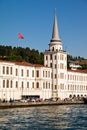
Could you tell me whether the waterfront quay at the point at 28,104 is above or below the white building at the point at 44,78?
below

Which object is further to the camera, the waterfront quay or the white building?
the white building

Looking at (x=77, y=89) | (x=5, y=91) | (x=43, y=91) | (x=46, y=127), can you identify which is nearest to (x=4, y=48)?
(x=77, y=89)

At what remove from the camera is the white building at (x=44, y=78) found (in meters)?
83.1

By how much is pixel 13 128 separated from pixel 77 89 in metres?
71.9

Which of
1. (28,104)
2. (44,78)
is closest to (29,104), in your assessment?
(28,104)

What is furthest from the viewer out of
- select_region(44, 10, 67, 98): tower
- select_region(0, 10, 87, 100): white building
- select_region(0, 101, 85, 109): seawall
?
select_region(44, 10, 67, 98): tower

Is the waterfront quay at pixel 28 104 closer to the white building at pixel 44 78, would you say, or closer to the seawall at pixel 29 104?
the seawall at pixel 29 104

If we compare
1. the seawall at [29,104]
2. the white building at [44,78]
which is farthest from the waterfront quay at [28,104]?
the white building at [44,78]

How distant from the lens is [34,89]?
91312mm

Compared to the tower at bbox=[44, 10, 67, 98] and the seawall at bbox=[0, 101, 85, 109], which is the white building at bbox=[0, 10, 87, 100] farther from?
the seawall at bbox=[0, 101, 85, 109]

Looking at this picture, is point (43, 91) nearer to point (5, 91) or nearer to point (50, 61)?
point (50, 61)

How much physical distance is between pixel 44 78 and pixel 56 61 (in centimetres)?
518

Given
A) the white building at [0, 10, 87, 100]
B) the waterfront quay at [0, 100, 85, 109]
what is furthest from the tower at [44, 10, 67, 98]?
the waterfront quay at [0, 100, 85, 109]

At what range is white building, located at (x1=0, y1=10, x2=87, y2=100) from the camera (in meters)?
83.1
